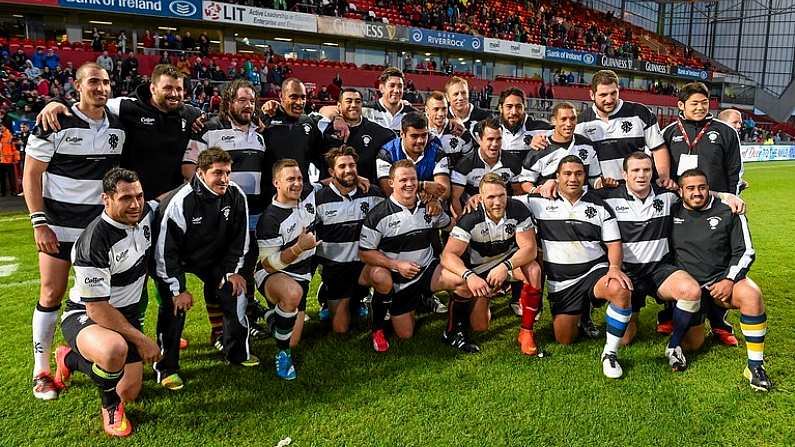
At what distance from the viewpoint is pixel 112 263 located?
3.43m

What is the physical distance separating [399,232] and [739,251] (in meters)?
2.49

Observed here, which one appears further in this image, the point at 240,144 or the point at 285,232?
the point at 240,144

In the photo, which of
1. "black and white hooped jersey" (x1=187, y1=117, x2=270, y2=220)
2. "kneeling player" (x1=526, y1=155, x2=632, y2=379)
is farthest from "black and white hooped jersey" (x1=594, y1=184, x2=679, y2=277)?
"black and white hooped jersey" (x1=187, y1=117, x2=270, y2=220)

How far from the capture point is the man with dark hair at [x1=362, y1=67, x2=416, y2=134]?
560 centimetres

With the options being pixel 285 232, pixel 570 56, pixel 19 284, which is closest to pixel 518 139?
pixel 285 232

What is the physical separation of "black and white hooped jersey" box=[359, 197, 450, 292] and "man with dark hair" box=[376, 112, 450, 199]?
262mm

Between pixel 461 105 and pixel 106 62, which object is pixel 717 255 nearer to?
pixel 461 105

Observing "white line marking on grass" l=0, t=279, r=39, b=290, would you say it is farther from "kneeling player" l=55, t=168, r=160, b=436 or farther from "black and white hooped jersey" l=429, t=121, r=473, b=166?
"black and white hooped jersey" l=429, t=121, r=473, b=166

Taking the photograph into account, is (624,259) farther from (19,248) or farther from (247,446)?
(19,248)

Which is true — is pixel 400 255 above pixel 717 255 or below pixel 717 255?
below

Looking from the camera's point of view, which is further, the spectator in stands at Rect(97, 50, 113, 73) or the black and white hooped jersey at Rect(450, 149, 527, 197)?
the spectator in stands at Rect(97, 50, 113, 73)

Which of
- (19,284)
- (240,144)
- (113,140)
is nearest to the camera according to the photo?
(113,140)

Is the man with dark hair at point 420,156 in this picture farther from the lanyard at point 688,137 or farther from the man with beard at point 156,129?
the lanyard at point 688,137

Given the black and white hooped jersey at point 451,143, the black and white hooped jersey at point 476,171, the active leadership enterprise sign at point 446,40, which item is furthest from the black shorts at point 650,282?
the active leadership enterprise sign at point 446,40
